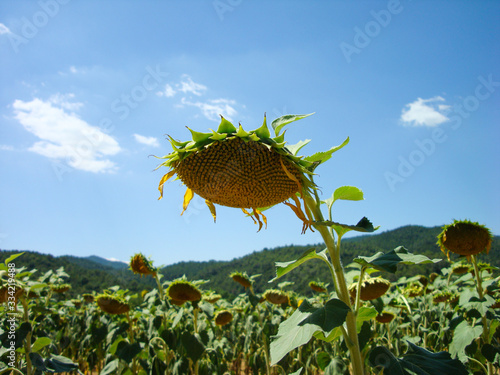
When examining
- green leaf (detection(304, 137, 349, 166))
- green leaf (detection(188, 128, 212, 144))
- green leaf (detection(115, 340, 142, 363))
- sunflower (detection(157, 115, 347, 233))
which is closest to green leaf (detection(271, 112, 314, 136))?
sunflower (detection(157, 115, 347, 233))

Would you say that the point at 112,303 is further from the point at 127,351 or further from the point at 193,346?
the point at 193,346

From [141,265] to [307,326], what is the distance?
3.48 meters

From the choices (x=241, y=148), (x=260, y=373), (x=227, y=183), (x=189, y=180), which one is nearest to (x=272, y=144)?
(x=241, y=148)

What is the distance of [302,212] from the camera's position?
161 cm

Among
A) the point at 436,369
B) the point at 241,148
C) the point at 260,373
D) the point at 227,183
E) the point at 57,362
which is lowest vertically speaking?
the point at 260,373

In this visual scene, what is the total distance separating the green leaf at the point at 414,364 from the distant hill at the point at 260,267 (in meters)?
11.0

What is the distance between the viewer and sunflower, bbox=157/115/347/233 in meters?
1.46

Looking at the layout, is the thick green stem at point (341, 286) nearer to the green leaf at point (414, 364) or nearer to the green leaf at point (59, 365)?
the green leaf at point (414, 364)

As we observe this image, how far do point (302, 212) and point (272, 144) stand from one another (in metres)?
0.39

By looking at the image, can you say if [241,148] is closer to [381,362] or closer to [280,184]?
[280,184]

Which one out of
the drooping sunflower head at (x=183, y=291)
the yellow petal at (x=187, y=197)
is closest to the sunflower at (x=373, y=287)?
the yellow petal at (x=187, y=197)

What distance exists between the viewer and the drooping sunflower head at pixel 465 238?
2766 millimetres

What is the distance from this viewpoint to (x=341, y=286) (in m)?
1.53

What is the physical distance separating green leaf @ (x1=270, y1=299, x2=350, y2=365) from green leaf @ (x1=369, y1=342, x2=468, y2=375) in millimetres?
→ 381
